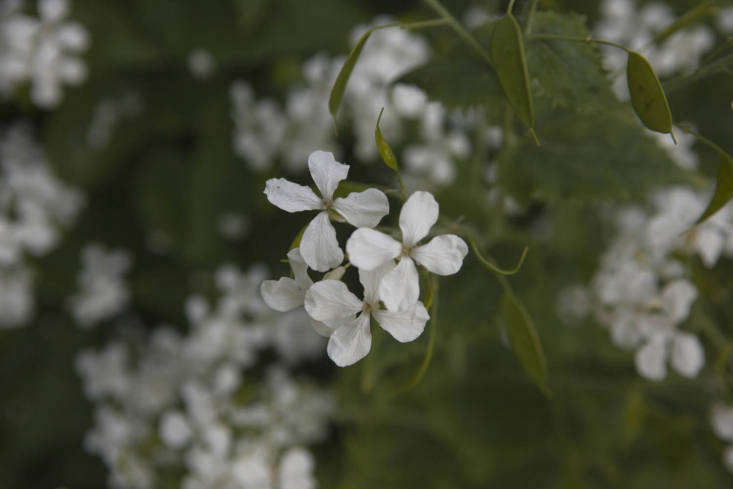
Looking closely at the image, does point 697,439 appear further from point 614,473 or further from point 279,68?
point 279,68

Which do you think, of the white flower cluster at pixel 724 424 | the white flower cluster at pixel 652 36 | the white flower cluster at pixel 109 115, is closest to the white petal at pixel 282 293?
the white flower cluster at pixel 724 424

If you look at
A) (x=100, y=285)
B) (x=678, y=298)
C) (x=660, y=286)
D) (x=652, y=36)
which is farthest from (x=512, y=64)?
(x=100, y=285)

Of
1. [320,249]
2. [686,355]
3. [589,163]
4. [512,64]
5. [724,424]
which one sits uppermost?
[512,64]

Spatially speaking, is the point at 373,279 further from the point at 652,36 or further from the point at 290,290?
the point at 652,36

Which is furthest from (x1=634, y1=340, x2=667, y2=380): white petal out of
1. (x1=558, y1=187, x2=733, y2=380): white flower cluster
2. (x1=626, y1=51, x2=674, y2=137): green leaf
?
(x1=626, y1=51, x2=674, y2=137): green leaf

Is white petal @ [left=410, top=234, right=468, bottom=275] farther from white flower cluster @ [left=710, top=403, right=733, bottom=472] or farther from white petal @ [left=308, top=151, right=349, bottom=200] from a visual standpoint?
white flower cluster @ [left=710, top=403, right=733, bottom=472]

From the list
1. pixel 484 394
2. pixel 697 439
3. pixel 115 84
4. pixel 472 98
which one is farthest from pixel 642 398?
pixel 115 84
